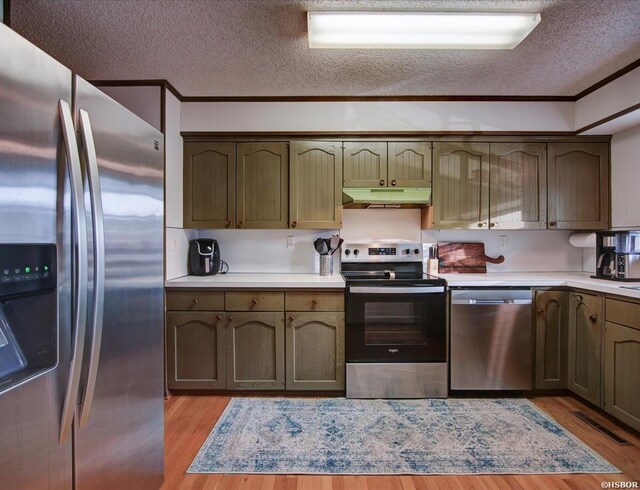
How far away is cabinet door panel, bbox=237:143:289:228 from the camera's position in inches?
109

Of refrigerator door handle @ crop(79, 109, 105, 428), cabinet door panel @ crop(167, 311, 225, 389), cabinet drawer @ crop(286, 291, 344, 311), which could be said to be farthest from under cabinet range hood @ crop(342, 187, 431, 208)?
refrigerator door handle @ crop(79, 109, 105, 428)

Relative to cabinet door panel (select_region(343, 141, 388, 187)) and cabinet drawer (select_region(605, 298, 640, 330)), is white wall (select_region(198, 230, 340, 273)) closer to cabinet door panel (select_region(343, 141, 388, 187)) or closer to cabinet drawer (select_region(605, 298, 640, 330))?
cabinet door panel (select_region(343, 141, 388, 187))

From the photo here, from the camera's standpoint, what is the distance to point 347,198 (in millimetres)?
2705

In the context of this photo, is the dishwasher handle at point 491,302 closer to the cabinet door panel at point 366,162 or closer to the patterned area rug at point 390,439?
the patterned area rug at point 390,439

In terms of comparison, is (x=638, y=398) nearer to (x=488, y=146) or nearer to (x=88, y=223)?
(x=488, y=146)

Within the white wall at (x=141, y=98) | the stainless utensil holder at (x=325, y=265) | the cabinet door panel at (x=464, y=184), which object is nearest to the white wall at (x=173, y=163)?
the white wall at (x=141, y=98)

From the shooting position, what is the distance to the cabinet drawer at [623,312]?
6.46 feet

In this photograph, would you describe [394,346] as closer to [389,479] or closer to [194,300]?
[389,479]

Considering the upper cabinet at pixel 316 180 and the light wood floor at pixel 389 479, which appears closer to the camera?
the light wood floor at pixel 389 479

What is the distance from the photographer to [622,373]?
2.06m

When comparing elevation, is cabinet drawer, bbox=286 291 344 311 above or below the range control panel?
below

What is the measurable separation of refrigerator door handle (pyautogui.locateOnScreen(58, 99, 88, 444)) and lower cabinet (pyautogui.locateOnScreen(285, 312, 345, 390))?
1.62m

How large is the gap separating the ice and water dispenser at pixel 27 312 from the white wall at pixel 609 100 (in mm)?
3257

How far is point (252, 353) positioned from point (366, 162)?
5.76 feet
